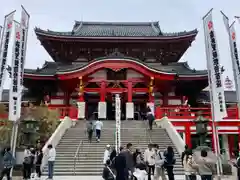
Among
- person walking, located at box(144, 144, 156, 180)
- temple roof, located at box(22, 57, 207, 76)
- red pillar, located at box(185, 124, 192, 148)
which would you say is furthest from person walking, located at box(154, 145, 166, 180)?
temple roof, located at box(22, 57, 207, 76)

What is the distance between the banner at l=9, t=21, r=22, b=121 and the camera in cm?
1333

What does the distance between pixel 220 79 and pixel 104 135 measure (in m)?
7.97

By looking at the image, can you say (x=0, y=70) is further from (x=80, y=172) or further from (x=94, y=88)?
(x=94, y=88)

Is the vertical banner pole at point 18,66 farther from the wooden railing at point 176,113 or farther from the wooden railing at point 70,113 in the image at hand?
the wooden railing at point 176,113

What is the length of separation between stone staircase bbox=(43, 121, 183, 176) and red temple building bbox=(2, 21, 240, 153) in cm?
282

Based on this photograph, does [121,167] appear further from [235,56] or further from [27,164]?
[235,56]

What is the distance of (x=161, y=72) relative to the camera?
76.3 ft

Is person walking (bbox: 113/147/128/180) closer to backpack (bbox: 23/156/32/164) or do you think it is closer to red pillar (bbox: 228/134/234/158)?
backpack (bbox: 23/156/32/164)

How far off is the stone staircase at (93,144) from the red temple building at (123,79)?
2.82 m

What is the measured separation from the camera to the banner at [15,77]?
13.3 metres

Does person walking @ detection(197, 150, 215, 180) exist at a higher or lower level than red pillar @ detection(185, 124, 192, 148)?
lower

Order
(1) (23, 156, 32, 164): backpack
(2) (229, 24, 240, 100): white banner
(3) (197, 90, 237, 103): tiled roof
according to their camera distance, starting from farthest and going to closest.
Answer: (3) (197, 90, 237, 103): tiled roof → (2) (229, 24, 240, 100): white banner → (1) (23, 156, 32, 164): backpack

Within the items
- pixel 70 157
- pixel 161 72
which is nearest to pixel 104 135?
pixel 70 157

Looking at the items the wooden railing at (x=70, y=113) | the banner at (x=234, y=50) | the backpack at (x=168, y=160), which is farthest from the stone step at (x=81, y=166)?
the wooden railing at (x=70, y=113)
